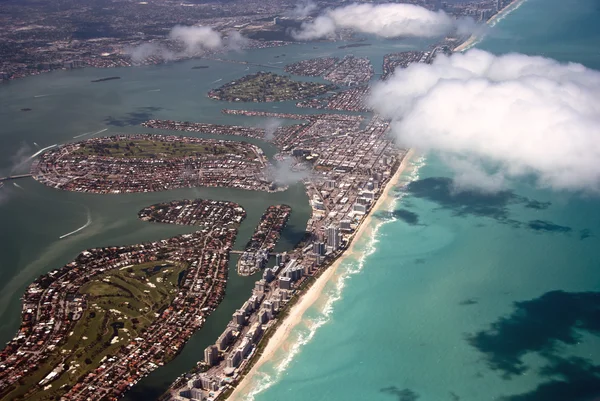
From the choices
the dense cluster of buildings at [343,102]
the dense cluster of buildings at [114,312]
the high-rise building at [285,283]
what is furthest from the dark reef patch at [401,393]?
the dense cluster of buildings at [343,102]

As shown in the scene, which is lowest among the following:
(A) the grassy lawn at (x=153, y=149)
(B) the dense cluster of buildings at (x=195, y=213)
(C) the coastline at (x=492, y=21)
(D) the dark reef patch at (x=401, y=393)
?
→ (D) the dark reef patch at (x=401, y=393)

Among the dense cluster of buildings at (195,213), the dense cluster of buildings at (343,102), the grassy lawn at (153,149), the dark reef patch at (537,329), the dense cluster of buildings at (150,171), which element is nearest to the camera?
the dark reef patch at (537,329)

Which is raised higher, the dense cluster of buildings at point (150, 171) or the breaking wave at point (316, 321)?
the dense cluster of buildings at point (150, 171)

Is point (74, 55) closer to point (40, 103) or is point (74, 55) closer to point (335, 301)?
point (40, 103)

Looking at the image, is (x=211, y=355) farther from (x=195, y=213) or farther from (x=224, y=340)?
(x=195, y=213)

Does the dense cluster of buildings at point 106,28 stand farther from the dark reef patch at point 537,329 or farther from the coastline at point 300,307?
the dark reef patch at point 537,329

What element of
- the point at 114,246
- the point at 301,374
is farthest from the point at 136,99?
the point at 301,374

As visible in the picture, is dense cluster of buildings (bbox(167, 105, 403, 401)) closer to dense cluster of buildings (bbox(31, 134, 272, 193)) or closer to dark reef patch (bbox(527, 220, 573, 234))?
dense cluster of buildings (bbox(31, 134, 272, 193))
